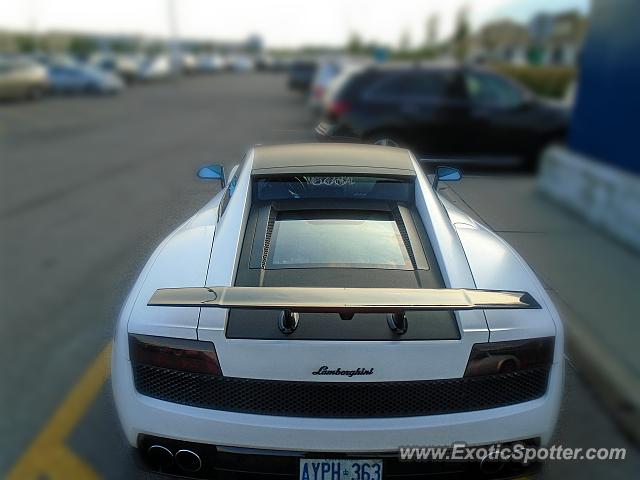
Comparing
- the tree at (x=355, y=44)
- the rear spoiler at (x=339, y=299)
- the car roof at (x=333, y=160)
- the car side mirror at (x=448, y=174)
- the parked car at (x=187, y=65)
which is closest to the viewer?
the rear spoiler at (x=339, y=299)

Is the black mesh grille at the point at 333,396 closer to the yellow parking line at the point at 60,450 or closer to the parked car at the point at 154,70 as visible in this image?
the yellow parking line at the point at 60,450

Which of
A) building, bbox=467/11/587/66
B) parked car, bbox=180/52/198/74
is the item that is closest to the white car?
building, bbox=467/11/587/66

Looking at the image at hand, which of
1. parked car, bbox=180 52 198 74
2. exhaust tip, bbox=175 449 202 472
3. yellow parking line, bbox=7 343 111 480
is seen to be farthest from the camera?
parked car, bbox=180 52 198 74

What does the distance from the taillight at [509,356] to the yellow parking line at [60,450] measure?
150 cm

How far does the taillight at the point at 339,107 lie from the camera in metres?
10.1

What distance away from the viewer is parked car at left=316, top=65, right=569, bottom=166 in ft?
33.2

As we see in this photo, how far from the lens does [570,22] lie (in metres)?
47.1

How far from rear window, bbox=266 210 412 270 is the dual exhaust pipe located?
31.2 inches

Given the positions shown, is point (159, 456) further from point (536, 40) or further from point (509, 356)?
point (536, 40)

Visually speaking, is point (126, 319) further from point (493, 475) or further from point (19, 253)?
point (19, 253)

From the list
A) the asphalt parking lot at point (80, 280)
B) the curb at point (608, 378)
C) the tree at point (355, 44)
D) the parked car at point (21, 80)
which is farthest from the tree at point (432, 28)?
the curb at point (608, 378)

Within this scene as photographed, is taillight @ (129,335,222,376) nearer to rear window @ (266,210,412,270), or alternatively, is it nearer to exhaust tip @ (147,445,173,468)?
exhaust tip @ (147,445,173,468)

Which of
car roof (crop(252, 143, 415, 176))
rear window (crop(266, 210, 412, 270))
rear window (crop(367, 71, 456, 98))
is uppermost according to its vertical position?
car roof (crop(252, 143, 415, 176))

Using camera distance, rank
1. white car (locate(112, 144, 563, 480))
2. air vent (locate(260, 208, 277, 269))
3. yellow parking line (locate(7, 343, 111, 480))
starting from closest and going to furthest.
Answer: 1. white car (locate(112, 144, 563, 480))
2. air vent (locate(260, 208, 277, 269))
3. yellow parking line (locate(7, 343, 111, 480))
